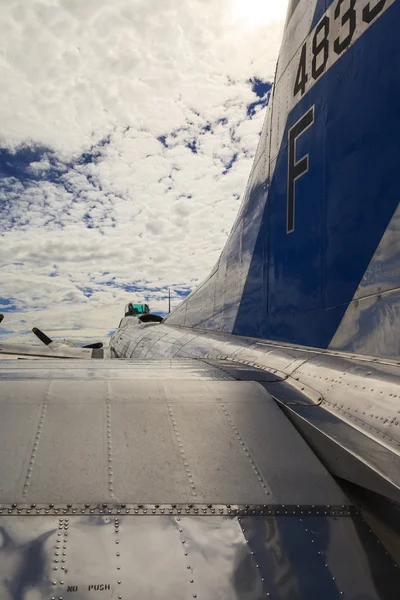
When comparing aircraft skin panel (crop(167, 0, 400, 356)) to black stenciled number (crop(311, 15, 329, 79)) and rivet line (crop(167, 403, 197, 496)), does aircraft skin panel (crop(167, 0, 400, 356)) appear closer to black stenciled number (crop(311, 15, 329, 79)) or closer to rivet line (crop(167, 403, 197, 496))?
black stenciled number (crop(311, 15, 329, 79))

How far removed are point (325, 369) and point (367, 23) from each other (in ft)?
8.72

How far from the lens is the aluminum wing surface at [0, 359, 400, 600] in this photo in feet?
6.73

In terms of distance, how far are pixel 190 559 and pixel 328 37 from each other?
13.9 feet

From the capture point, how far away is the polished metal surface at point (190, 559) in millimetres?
1997

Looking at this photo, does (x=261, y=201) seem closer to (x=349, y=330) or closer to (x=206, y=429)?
(x=349, y=330)

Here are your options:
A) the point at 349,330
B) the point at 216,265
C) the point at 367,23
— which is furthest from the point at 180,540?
the point at 216,265

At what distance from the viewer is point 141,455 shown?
2.70 meters

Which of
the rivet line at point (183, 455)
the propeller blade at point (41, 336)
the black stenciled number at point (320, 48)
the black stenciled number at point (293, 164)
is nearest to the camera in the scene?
the rivet line at point (183, 455)

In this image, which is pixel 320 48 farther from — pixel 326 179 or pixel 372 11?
pixel 326 179

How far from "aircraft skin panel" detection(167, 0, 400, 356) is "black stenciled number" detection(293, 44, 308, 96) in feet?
0.04

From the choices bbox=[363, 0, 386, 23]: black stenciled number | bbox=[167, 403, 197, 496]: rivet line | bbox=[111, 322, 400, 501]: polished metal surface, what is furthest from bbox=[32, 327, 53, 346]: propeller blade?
bbox=[363, 0, 386, 23]: black stenciled number

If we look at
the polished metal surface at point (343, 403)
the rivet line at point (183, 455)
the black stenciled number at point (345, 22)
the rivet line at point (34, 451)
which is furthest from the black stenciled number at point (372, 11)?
the rivet line at point (34, 451)

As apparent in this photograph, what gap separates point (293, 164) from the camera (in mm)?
4727

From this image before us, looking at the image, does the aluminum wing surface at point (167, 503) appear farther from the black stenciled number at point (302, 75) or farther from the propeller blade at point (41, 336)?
the propeller blade at point (41, 336)
